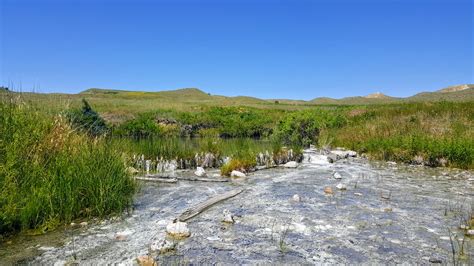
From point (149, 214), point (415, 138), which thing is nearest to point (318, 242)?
point (149, 214)

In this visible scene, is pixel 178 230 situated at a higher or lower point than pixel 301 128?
lower

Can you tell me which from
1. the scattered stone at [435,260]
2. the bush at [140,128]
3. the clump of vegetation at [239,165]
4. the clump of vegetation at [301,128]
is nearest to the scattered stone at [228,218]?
the scattered stone at [435,260]

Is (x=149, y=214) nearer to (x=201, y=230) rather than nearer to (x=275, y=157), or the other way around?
(x=201, y=230)

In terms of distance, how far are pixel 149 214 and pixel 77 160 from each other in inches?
61.2

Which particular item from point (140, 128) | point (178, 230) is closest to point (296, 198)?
point (178, 230)

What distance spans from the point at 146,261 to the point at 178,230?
113 cm

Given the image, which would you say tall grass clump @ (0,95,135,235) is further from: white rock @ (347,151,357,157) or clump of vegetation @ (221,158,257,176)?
white rock @ (347,151,357,157)

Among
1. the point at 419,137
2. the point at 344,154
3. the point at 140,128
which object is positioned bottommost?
the point at 344,154

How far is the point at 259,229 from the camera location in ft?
17.5

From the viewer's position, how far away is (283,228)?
211 inches

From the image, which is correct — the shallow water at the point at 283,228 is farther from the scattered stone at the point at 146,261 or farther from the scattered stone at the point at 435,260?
the scattered stone at the point at 146,261

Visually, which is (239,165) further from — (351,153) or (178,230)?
(351,153)

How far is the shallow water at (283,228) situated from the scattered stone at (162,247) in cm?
11

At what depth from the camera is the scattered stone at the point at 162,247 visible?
4.38 m
